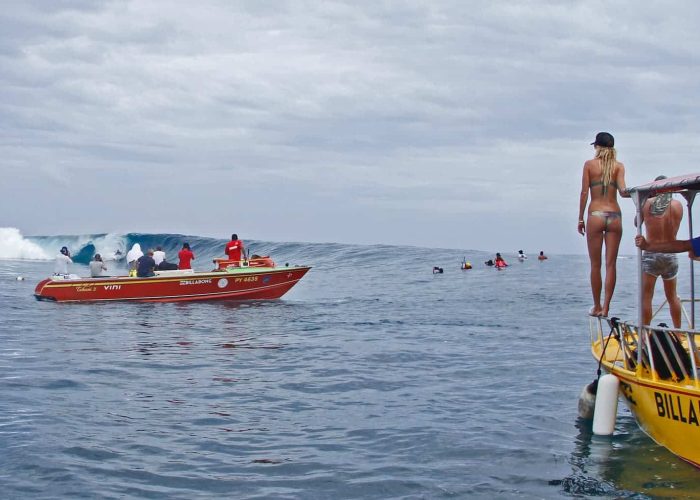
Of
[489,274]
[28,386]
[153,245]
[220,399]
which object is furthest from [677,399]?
[153,245]

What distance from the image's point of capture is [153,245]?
6525 centimetres

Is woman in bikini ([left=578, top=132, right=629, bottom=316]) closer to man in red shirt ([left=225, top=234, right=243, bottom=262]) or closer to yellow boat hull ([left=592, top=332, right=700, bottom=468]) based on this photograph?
yellow boat hull ([left=592, top=332, right=700, bottom=468])

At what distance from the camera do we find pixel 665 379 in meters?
7.77

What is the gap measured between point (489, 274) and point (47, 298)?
22.6 metres

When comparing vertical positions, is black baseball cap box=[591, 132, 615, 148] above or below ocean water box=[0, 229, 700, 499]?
above

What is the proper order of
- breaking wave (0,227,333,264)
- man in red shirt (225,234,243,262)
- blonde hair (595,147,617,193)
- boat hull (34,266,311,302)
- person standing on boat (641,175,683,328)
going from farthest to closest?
breaking wave (0,227,333,264) → man in red shirt (225,234,243,262) → boat hull (34,266,311,302) → blonde hair (595,147,617,193) → person standing on boat (641,175,683,328)

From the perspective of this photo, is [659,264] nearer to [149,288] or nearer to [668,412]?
[668,412]

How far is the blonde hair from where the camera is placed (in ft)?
30.2

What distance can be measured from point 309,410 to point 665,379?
445cm

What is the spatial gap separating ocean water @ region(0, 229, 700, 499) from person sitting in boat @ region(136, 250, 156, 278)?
8.88 feet

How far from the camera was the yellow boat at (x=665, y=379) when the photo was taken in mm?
7086

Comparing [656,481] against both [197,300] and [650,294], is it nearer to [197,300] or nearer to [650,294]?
[650,294]

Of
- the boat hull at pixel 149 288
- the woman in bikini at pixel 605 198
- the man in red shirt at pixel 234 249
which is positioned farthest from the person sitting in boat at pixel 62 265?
the woman in bikini at pixel 605 198

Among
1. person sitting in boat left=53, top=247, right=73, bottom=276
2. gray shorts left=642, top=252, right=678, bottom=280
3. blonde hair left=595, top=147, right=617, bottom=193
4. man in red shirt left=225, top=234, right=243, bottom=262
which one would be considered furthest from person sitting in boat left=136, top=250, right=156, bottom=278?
gray shorts left=642, top=252, right=678, bottom=280
